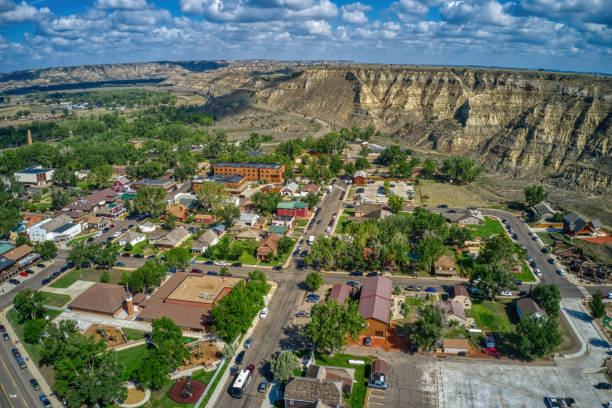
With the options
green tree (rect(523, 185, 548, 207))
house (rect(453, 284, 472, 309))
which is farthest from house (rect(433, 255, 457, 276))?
green tree (rect(523, 185, 548, 207))

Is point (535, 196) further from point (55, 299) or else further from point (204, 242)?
point (55, 299)

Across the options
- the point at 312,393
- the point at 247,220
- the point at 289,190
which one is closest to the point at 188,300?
the point at 312,393

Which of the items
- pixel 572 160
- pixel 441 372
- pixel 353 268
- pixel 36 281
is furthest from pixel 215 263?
pixel 572 160

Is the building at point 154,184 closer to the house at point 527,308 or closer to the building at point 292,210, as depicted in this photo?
the building at point 292,210

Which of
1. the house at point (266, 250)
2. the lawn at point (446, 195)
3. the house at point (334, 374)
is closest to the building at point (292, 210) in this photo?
the house at point (266, 250)

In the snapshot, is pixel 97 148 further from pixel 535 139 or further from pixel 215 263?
pixel 535 139

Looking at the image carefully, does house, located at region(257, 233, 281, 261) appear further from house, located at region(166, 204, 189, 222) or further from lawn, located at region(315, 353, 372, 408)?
lawn, located at region(315, 353, 372, 408)
